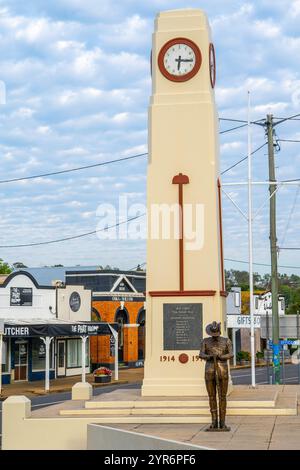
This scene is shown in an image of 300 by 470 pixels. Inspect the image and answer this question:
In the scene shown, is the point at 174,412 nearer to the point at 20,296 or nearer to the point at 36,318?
the point at 20,296

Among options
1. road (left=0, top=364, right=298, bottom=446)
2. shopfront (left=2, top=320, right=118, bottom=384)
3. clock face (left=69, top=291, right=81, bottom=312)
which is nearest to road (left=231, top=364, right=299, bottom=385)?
road (left=0, top=364, right=298, bottom=446)

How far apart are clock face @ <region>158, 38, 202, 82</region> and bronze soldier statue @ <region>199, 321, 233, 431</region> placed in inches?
308

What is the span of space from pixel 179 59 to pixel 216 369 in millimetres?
8847

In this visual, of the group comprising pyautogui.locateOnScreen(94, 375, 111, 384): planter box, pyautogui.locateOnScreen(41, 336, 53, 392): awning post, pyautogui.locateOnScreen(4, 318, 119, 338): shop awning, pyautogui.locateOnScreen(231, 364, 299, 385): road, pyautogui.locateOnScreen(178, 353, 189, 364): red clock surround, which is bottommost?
pyautogui.locateOnScreen(231, 364, 299, 385): road

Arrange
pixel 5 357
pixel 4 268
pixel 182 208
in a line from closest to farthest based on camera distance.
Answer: pixel 182 208 < pixel 5 357 < pixel 4 268

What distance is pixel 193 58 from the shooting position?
1925 centimetres

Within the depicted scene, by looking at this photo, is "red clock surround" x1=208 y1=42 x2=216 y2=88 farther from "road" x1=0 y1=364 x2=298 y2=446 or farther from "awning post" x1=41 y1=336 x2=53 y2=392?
"awning post" x1=41 y1=336 x2=53 y2=392

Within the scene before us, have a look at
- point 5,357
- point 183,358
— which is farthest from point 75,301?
point 183,358

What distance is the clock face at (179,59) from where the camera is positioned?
19219 mm

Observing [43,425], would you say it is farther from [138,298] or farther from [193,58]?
[138,298]

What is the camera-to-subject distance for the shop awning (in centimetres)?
3600

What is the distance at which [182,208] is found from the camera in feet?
62.0

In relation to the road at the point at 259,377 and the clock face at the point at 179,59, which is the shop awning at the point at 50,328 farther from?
the clock face at the point at 179,59

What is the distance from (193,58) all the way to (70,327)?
23.0 m
